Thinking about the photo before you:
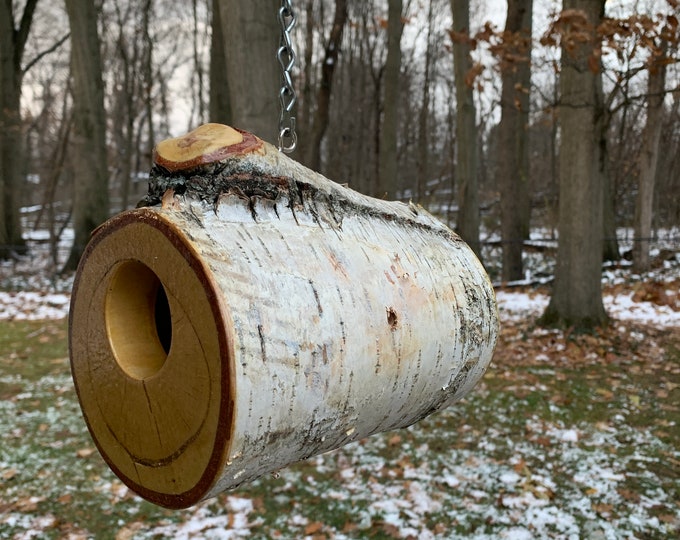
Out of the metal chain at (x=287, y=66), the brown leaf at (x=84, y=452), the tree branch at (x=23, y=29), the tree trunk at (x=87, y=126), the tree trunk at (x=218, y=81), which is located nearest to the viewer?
the metal chain at (x=287, y=66)

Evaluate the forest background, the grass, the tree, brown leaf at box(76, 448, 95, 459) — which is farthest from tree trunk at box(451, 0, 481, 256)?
the tree

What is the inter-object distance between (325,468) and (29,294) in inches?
349

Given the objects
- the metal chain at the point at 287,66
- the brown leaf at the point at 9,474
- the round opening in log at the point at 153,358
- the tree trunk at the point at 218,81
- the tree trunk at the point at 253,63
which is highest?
the tree trunk at the point at 218,81

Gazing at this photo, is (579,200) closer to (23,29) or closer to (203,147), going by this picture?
(203,147)

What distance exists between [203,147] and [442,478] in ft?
11.2

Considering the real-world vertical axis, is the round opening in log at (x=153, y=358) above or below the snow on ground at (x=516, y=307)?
above

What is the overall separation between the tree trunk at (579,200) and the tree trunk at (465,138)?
143 inches

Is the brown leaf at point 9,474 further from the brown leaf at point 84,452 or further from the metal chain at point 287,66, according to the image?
the metal chain at point 287,66

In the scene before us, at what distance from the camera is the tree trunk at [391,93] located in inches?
448

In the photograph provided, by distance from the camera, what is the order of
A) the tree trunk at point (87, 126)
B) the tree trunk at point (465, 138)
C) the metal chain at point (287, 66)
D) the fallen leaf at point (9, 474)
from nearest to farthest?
the metal chain at point (287, 66)
the fallen leaf at point (9, 474)
the tree trunk at point (465, 138)
the tree trunk at point (87, 126)

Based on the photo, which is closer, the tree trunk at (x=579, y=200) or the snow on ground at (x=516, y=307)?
the tree trunk at (x=579, y=200)

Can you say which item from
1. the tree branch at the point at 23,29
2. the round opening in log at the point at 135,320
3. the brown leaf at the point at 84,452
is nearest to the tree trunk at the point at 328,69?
the brown leaf at the point at 84,452

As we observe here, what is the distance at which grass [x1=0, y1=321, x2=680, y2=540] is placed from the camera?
3357mm

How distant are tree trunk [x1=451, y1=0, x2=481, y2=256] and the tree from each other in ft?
35.5
